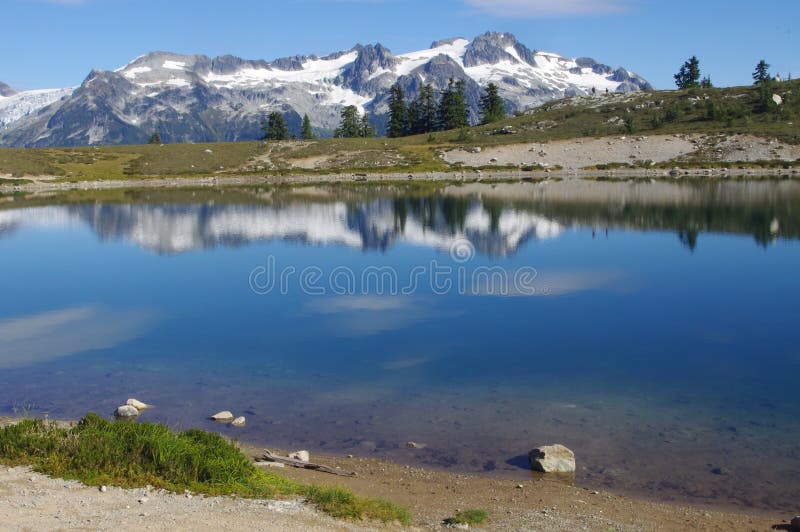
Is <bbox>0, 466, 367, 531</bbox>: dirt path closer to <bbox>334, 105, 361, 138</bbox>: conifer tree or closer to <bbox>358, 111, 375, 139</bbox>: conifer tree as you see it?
<bbox>334, 105, 361, 138</bbox>: conifer tree

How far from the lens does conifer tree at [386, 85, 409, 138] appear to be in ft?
578

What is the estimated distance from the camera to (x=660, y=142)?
130 meters

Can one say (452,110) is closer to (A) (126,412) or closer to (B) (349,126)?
(B) (349,126)

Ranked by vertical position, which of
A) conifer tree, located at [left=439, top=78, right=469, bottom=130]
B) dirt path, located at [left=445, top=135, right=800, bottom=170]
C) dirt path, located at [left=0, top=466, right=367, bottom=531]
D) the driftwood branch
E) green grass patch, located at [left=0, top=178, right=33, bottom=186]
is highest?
conifer tree, located at [left=439, top=78, right=469, bottom=130]

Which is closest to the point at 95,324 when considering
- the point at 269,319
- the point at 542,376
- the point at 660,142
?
the point at 269,319

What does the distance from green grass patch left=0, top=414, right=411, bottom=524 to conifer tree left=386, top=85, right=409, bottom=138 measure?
167221 mm

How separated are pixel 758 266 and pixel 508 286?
14.1 metres

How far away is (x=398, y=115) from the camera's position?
17775 cm

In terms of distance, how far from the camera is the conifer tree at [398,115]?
176 meters

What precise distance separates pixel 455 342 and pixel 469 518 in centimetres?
1243

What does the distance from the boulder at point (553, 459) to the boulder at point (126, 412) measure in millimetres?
10326

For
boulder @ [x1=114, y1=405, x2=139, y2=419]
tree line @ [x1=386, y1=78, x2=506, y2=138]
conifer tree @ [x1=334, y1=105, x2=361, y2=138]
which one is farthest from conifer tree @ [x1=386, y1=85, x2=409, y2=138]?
boulder @ [x1=114, y1=405, x2=139, y2=419]

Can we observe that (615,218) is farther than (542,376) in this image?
Yes

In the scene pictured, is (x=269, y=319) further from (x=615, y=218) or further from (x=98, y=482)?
(x=615, y=218)
